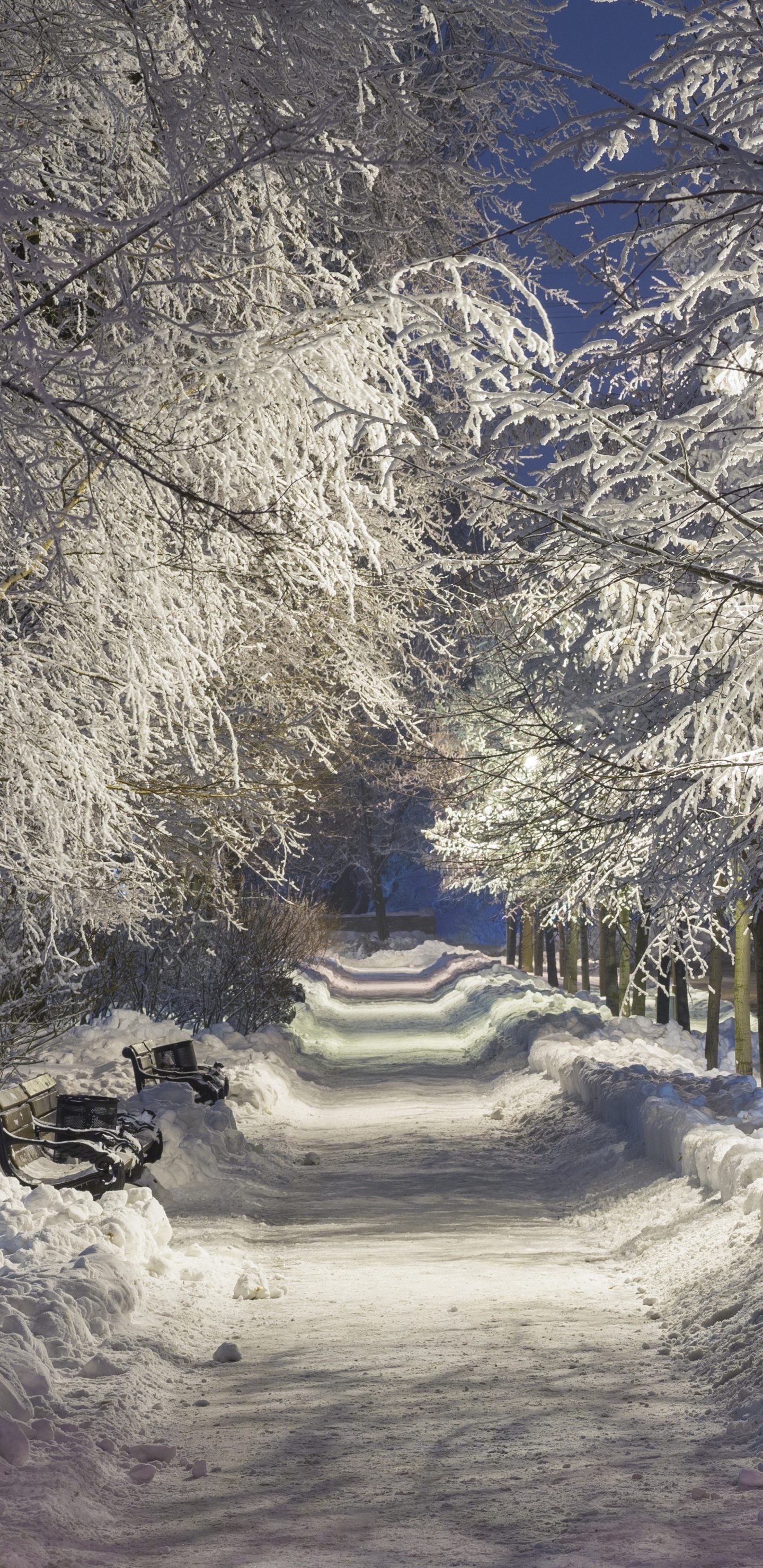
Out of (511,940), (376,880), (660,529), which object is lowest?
(511,940)

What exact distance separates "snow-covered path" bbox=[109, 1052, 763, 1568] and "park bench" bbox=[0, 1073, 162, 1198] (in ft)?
1.93

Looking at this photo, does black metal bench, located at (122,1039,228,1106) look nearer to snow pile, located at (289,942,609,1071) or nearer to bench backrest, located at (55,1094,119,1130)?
bench backrest, located at (55,1094,119,1130)

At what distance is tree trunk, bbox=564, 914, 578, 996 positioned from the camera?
26266 millimetres

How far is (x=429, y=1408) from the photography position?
540cm

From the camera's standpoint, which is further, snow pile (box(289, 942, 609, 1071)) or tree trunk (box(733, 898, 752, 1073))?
snow pile (box(289, 942, 609, 1071))

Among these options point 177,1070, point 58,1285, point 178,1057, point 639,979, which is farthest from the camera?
point 639,979

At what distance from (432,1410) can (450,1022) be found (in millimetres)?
20613

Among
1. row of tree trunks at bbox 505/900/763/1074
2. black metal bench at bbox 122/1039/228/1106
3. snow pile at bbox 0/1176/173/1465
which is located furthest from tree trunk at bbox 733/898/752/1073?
snow pile at bbox 0/1176/173/1465

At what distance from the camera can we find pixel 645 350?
441 cm

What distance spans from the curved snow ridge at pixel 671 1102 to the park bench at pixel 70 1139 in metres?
3.64

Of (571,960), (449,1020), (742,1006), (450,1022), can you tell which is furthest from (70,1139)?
(571,960)

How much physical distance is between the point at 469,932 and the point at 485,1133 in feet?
178

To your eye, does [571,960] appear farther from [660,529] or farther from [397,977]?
[660,529]

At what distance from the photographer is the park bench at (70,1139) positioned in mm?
8289
